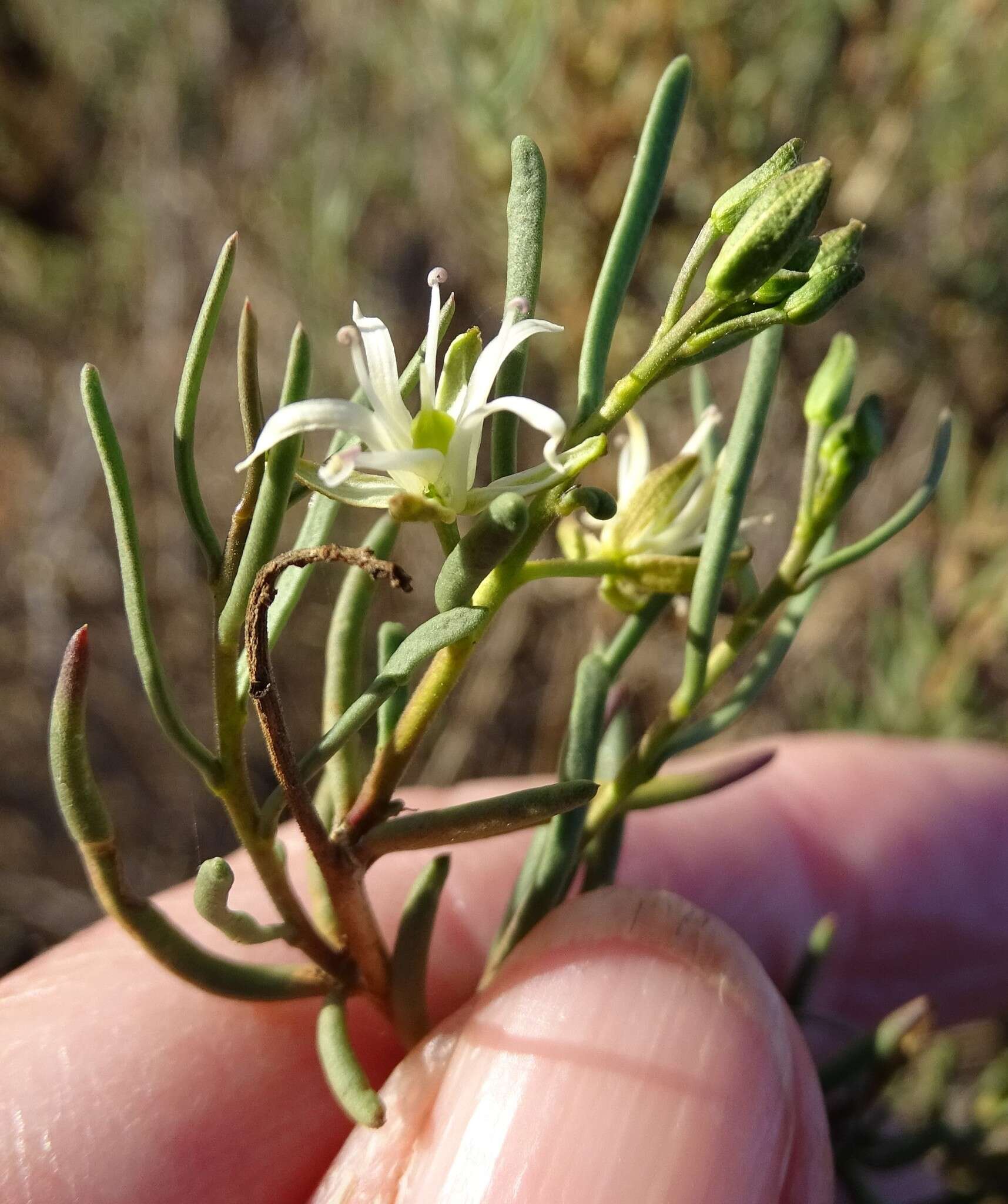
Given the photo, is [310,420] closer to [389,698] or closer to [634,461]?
[389,698]

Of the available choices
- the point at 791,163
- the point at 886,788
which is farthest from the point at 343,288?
the point at 791,163

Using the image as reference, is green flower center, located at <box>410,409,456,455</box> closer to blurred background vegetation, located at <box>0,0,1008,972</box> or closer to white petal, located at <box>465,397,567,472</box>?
white petal, located at <box>465,397,567,472</box>

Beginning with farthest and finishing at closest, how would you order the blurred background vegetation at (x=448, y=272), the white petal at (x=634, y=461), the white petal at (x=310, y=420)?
the blurred background vegetation at (x=448, y=272) → the white petal at (x=634, y=461) → the white petal at (x=310, y=420)

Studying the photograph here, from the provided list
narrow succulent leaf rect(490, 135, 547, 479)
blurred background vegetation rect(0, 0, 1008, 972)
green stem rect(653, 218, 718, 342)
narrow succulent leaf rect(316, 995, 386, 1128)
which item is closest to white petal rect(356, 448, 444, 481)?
narrow succulent leaf rect(490, 135, 547, 479)

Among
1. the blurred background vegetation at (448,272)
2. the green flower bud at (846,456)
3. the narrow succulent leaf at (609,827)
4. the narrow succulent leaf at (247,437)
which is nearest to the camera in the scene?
the narrow succulent leaf at (247,437)

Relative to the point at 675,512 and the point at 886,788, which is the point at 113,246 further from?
the point at 675,512

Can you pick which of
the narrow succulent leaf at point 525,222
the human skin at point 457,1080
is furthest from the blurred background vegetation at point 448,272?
the narrow succulent leaf at point 525,222

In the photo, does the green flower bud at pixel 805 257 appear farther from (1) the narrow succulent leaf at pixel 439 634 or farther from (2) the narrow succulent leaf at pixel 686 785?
(2) the narrow succulent leaf at pixel 686 785
